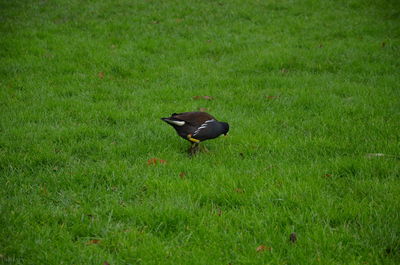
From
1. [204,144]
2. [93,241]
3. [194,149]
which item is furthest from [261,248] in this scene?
[204,144]

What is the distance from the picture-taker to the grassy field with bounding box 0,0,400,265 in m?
3.88

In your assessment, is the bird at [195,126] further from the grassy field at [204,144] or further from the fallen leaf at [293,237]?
the fallen leaf at [293,237]

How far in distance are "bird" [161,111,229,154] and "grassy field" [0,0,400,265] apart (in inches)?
12.5

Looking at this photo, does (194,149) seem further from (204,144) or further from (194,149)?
(204,144)

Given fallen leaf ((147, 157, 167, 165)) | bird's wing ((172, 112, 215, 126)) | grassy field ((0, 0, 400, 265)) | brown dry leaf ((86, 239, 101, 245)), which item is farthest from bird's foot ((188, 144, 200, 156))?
brown dry leaf ((86, 239, 101, 245))

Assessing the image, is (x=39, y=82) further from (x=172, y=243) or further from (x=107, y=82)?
(x=172, y=243)

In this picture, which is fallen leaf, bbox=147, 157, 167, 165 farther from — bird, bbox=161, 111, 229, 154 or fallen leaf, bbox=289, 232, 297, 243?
fallen leaf, bbox=289, 232, 297, 243

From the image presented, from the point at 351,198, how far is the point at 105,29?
9.96 metres

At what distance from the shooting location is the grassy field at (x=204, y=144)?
388 centimetres

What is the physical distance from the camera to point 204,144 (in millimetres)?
6500

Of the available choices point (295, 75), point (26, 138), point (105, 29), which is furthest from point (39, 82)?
point (295, 75)

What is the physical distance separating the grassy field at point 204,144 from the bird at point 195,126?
0.32 meters

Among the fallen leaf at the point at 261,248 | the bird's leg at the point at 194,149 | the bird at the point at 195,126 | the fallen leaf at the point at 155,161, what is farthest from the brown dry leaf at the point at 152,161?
the fallen leaf at the point at 261,248

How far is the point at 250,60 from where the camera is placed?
10.4 m
